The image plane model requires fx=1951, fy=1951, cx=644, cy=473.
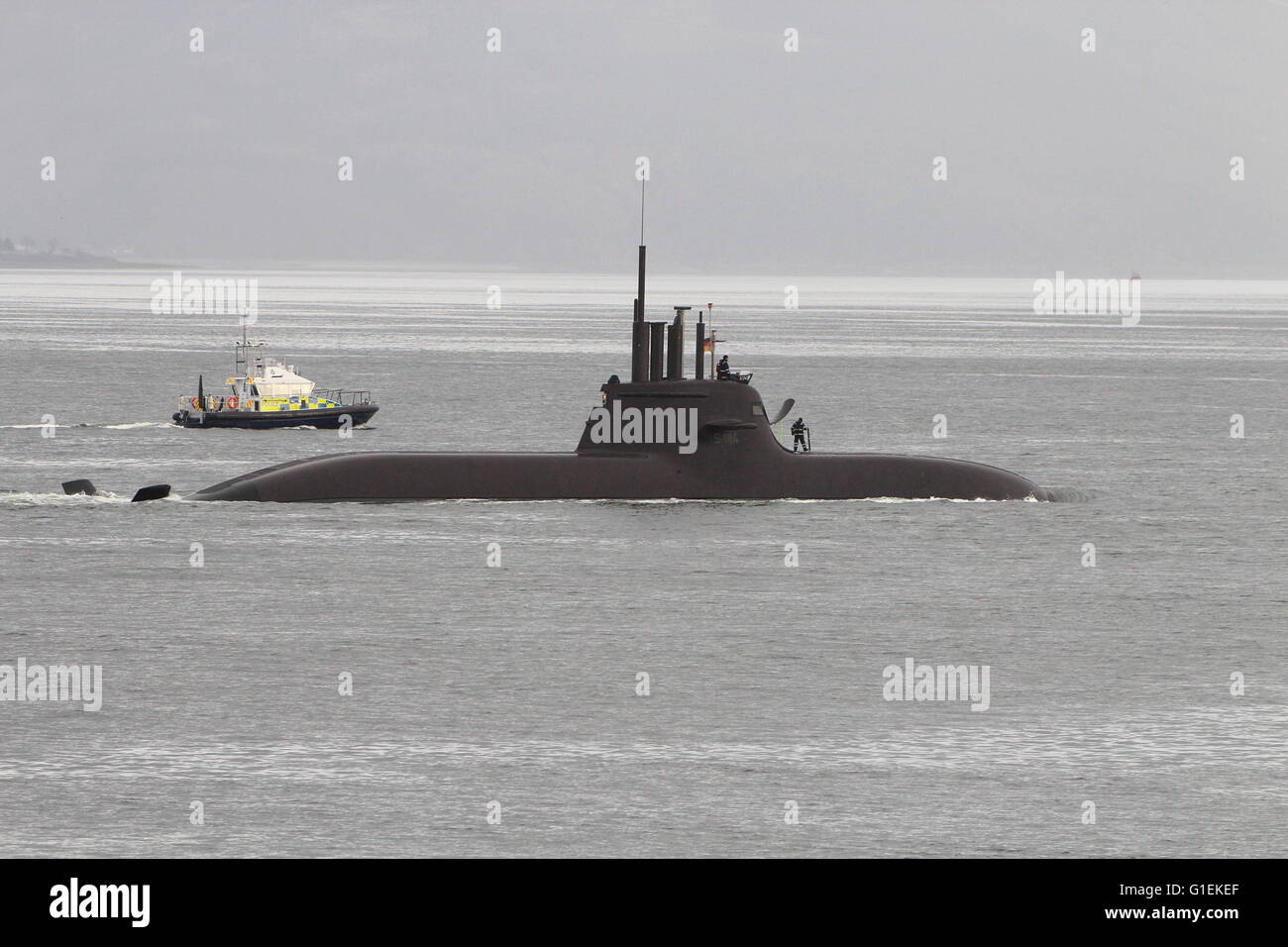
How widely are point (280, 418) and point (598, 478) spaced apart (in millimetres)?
41015

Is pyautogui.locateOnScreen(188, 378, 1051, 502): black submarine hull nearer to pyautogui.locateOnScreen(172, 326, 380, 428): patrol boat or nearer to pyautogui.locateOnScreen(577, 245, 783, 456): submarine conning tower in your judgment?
pyautogui.locateOnScreen(577, 245, 783, 456): submarine conning tower

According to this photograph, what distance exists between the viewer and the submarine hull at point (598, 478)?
4331 centimetres

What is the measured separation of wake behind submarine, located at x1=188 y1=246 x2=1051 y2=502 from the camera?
4241cm

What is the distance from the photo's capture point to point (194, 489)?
5491cm

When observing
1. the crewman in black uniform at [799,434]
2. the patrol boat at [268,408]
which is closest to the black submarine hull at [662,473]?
the crewman in black uniform at [799,434]

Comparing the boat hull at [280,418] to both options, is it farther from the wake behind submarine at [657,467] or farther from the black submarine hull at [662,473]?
the wake behind submarine at [657,467]

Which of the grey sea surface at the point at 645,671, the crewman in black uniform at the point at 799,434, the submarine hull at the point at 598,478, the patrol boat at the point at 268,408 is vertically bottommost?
the grey sea surface at the point at 645,671

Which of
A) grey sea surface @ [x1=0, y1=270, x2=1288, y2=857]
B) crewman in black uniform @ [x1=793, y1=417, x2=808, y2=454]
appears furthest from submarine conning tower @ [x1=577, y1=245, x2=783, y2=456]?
crewman in black uniform @ [x1=793, y1=417, x2=808, y2=454]

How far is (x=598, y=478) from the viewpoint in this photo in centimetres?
4375

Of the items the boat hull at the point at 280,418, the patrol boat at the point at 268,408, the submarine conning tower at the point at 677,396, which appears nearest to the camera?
the submarine conning tower at the point at 677,396

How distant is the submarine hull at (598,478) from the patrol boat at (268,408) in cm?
3381

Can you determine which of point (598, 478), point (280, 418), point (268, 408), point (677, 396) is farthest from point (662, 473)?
point (268, 408)

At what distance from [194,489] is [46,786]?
33.5 m

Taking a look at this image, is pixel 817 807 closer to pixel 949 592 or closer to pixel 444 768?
pixel 444 768
